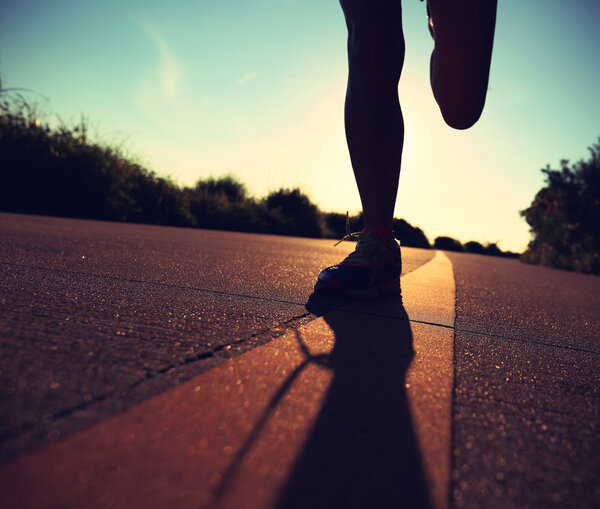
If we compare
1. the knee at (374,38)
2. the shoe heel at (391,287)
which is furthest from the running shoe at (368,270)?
the knee at (374,38)

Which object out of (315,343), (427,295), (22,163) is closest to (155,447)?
(315,343)

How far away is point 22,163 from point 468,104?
848cm

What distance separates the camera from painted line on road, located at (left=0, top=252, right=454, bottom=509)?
1.14 feet

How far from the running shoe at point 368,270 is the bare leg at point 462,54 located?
2.03 feet

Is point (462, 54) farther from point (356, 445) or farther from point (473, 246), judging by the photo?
point (473, 246)

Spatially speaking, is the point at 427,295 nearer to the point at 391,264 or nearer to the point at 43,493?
the point at 391,264

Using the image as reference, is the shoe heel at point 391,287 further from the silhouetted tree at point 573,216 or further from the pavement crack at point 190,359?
the silhouetted tree at point 573,216

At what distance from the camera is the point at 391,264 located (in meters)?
1.69

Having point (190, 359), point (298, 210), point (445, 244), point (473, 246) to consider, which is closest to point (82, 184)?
point (298, 210)

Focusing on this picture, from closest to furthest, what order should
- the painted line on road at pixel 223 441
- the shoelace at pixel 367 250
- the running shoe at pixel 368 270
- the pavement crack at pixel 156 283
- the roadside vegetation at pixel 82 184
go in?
1. the painted line on road at pixel 223 441
2. the pavement crack at pixel 156 283
3. the running shoe at pixel 368 270
4. the shoelace at pixel 367 250
5. the roadside vegetation at pixel 82 184

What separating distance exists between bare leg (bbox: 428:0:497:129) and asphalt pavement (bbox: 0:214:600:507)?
89 cm

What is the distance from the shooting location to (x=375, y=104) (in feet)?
5.63

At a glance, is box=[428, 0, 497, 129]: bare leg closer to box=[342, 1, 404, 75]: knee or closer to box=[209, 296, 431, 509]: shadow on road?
box=[342, 1, 404, 75]: knee

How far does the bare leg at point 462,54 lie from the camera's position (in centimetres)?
167
